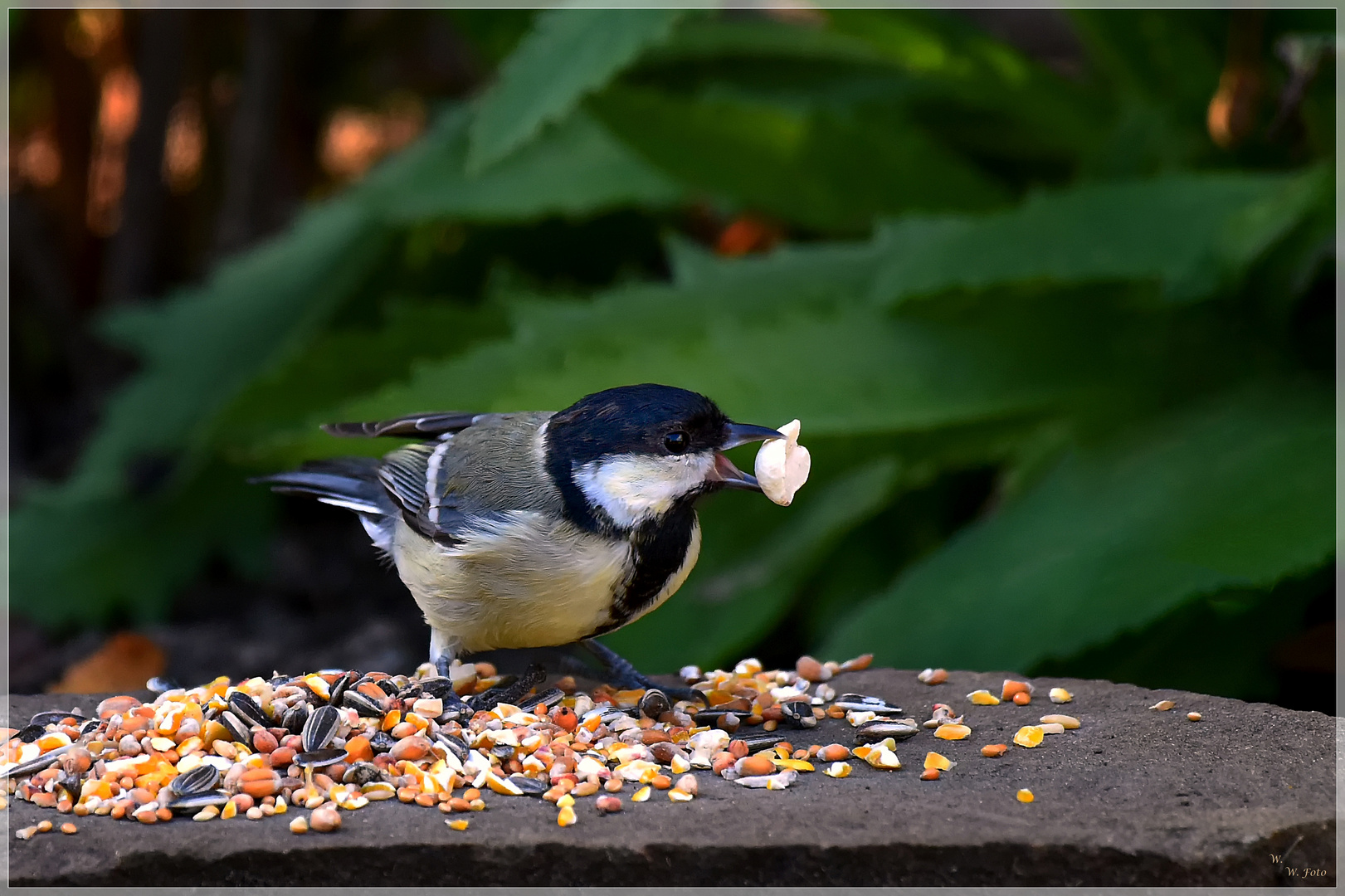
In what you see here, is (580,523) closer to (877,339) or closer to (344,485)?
(344,485)

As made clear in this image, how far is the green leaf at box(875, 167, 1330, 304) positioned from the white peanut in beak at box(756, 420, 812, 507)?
0.89 metres

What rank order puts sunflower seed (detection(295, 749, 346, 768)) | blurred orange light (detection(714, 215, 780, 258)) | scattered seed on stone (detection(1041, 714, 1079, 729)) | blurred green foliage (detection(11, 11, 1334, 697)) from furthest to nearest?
blurred orange light (detection(714, 215, 780, 258))
blurred green foliage (detection(11, 11, 1334, 697))
scattered seed on stone (detection(1041, 714, 1079, 729))
sunflower seed (detection(295, 749, 346, 768))

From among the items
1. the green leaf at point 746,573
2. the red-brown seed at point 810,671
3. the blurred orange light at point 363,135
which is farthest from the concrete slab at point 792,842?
the blurred orange light at point 363,135

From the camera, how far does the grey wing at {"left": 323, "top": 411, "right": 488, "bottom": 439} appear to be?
94.0 inches

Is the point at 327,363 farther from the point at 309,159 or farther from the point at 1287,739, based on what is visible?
the point at 1287,739

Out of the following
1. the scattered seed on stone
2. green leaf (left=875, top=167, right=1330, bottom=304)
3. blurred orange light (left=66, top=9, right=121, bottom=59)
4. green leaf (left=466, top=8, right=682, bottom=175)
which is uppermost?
blurred orange light (left=66, top=9, right=121, bottom=59)

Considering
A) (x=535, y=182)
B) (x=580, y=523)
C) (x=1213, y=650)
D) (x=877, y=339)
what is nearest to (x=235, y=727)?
(x=580, y=523)

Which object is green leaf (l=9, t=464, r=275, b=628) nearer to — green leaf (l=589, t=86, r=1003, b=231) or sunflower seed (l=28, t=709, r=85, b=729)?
sunflower seed (l=28, t=709, r=85, b=729)

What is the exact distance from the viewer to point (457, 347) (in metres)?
3.66

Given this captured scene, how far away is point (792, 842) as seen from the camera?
1564 millimetres

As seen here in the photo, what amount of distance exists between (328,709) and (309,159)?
13.3ft

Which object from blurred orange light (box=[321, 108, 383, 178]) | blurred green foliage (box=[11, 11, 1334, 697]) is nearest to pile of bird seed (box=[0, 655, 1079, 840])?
blurred green foliage (box=[11, 11, 1334, 697])

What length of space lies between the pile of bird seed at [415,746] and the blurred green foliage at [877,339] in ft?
1.62

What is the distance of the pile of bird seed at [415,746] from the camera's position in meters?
1.75
